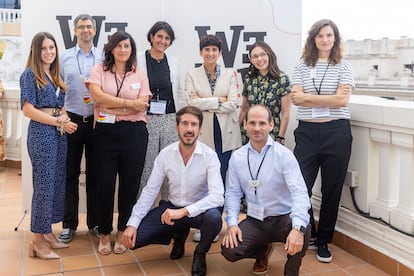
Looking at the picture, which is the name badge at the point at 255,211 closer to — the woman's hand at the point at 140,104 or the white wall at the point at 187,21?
the woman's hand at the point at 140,104

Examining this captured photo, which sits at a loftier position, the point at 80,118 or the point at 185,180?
the point at 80,118

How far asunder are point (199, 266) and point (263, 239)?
411 millimetres

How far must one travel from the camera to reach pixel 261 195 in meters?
2.62

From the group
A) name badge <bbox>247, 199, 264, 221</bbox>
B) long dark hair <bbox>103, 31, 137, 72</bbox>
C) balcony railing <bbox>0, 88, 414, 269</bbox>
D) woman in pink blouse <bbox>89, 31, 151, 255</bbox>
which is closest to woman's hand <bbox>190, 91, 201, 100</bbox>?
woman in pink blouse <bbox>89, 31, 151, 255</bbox>

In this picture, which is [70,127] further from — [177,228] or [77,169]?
[177,228]

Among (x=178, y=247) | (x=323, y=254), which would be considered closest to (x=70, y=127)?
(x=178, y=247)

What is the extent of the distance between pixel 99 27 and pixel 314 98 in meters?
1.81

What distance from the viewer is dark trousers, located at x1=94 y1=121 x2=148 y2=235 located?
294 cm

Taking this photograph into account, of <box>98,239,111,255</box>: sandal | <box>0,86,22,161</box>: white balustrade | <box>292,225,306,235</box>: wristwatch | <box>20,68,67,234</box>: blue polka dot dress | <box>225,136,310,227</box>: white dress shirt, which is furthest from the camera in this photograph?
<box>0,86,22,161</box>: white balustrade

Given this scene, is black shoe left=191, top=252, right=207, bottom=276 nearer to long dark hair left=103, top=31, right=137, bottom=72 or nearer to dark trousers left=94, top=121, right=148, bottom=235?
dark trousers left=94, top=121, right=148, bottom=235

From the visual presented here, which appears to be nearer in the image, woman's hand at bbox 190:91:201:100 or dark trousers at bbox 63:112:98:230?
dark trousers at bbox 63:112:98:230

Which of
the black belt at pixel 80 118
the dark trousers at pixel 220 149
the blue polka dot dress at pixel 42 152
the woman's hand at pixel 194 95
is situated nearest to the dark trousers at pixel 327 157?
the dark trousers at pixel 220 149

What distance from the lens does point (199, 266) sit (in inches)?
105

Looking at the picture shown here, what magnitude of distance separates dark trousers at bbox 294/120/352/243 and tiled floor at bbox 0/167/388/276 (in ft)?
0.75
